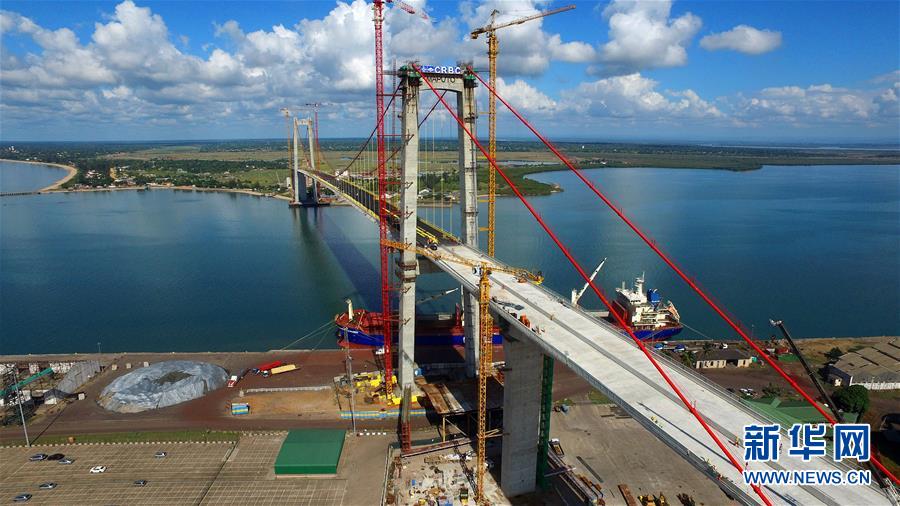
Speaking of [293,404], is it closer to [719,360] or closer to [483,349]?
[483,349]

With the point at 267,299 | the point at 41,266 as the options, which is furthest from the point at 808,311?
the point at 41,266

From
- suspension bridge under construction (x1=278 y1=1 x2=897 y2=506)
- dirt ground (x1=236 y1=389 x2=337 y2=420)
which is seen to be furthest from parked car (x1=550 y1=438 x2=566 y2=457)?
dirt ground (x1=236 y1=389 x2=337 y2=420)

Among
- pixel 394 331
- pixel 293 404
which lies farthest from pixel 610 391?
pixel 394 331

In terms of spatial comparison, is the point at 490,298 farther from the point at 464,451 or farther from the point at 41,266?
the point at 41,266

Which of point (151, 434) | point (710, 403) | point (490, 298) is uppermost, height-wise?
point (490, 298)

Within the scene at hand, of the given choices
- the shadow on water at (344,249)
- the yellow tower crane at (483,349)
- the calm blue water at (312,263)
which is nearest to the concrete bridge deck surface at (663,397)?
the yellow tower crane at (483,349)
